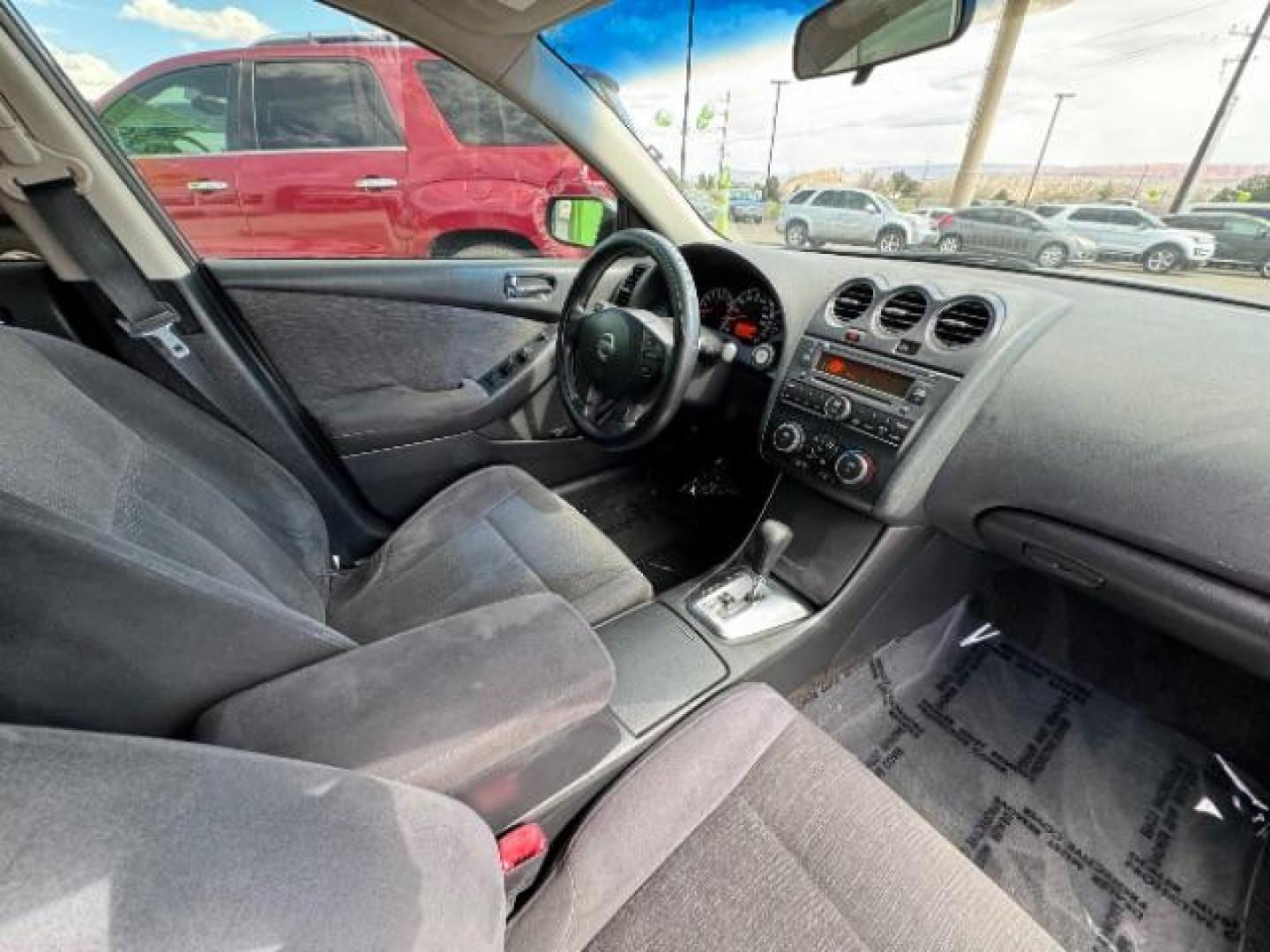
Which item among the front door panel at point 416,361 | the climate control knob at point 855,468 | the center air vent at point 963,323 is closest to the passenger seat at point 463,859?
the climate control knob at point 855,468

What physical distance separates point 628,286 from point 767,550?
0.87m

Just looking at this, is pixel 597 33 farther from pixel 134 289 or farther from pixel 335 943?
pixel 335 943

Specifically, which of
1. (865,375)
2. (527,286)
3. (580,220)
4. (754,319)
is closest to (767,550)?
(865,375)

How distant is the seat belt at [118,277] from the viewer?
1.27 m

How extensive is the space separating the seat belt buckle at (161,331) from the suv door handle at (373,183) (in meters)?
0.75

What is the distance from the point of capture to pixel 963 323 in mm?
1175

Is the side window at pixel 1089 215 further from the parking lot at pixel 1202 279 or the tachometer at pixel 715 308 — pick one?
the tachometer at pixel 715 308

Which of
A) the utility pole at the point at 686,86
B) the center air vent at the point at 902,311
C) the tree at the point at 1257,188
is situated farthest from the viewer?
the utility pole at the point at 686,86

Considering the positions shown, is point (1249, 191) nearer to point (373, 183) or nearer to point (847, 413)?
point (847, 413)

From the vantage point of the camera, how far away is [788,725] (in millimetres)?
933

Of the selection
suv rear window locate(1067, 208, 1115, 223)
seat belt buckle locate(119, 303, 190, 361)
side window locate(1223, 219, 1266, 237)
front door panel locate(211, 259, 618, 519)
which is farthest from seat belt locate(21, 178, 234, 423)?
side window locate(1223, 219, 1266, 237)

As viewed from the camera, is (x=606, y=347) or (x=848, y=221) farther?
(x=848, y=221)

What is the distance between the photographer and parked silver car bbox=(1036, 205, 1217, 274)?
1.08 meters

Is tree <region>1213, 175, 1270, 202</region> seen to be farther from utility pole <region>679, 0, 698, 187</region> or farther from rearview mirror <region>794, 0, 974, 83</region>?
utility pole <region>679, 0, 698, 187</region>
